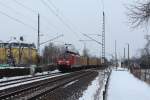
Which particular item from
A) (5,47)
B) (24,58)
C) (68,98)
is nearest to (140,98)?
(68,98)

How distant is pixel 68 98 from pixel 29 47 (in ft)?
416

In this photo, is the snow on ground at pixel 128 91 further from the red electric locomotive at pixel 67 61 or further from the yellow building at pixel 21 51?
the yellow building at pixel 21 51

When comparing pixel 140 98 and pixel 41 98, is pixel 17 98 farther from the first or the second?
pixel 140 98

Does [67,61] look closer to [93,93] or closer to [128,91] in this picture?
[128,91]

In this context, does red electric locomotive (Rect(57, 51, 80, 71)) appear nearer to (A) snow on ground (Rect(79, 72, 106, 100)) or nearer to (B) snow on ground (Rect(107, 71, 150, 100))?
(B) snow on ground (Rect(107, 71, 150, 100))

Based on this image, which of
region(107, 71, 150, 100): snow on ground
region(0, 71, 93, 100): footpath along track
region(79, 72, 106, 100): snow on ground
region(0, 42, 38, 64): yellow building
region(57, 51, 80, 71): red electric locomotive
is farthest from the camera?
region(0, 42, 38, 64): yellow building

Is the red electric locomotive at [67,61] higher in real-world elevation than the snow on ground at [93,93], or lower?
higher

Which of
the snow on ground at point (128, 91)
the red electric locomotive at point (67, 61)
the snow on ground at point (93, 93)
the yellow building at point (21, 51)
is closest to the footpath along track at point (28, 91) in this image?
the snow on ground at point (93, 93)

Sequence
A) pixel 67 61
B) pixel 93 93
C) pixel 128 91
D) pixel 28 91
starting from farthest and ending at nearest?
pixel 67 61
pixel 128 91
pixel 28 91
pixel 93 93

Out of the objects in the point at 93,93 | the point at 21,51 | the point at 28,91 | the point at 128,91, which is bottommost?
the point at 128,91

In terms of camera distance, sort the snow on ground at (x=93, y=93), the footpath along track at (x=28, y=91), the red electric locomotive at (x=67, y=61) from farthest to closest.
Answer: the red electric locomotive at (x=67, y=61)
the snow on ground at (x=93, y=93)
the footpath along track at (x=28, y=91)

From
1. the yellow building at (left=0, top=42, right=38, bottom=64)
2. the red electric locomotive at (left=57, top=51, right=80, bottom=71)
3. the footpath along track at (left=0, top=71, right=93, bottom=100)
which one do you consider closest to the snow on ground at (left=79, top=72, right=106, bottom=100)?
the footpath along track at (left=0, top=71, right=93, bottom=100)

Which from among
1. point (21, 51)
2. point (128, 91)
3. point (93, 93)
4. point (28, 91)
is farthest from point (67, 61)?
point (21, 51)

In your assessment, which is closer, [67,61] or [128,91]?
[128,91]
